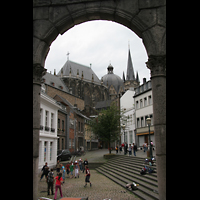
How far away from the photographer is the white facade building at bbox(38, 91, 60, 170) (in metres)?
22.4

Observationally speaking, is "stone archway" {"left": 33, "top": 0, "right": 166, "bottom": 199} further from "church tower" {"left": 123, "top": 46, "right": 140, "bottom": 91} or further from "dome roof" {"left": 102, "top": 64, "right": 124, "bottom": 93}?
"dome roof" {"left": 102, "top": 64, "right": 124, "bottom": 93}

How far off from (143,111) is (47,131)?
1833 cm

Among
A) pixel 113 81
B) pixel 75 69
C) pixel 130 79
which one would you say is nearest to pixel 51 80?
pixel 75 69

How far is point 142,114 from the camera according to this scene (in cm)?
3750

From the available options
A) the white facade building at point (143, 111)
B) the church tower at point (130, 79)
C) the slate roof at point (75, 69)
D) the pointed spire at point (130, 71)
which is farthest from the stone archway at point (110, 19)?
the pointed spire at point (130, 71)

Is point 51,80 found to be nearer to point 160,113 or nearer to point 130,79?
point 130,79

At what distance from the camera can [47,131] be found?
80.4 ft

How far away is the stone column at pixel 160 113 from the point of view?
6500 millimetres

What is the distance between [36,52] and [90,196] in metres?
7.35
